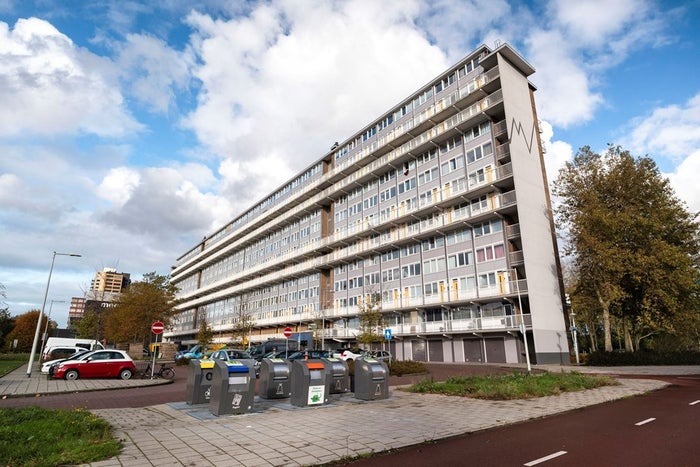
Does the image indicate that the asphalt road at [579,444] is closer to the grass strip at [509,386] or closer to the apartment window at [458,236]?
the grass strip at [509,386]

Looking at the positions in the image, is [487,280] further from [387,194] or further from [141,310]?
[141,310]

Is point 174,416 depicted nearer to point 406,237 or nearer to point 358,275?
point 406,237

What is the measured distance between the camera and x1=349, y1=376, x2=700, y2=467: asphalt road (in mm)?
6352

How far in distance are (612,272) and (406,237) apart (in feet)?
63.6

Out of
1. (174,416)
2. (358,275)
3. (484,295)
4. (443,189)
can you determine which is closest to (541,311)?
(484,295)

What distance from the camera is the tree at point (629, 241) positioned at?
31438mm

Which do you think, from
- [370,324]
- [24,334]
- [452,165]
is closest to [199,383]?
[370,324]

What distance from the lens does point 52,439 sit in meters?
6.96

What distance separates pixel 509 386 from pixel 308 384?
262 inches

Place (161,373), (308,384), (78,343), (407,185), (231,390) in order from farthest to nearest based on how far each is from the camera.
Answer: (407,185) → (78,343) → (161,373) → (308,384) → (231,390)

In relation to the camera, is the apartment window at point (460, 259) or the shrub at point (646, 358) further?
the apartment window at point (460, 259)

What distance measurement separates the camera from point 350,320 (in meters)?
53.4

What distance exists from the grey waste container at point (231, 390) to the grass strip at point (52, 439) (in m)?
2.48

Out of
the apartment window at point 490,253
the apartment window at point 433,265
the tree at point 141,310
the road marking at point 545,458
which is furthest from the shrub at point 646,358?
the tree at point 141,310
